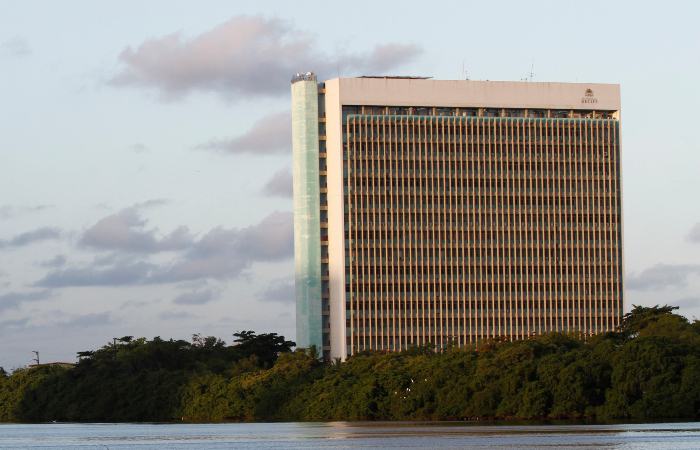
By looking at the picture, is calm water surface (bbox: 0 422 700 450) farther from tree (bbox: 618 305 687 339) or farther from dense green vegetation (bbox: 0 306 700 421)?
tree (bbox: 618 305 687 339)

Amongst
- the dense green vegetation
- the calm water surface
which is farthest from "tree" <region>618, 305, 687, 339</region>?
the calm water surface

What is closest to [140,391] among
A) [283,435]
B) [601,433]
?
[283,435]

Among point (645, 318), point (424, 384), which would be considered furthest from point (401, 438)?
point (645, 318)

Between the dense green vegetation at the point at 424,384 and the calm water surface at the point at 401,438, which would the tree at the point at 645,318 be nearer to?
the dense green vegetation at the point at 424,384

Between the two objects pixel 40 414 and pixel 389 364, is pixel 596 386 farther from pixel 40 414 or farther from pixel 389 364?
pixel 40 414

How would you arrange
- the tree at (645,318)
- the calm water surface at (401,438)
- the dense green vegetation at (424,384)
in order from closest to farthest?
the calm water surface at (401,438)
the dense green vegetation at (424,384)
the tree at (645,318)

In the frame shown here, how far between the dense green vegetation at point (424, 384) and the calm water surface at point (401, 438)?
12.4 m

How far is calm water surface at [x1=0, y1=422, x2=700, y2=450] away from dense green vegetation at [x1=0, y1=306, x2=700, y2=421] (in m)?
12.4

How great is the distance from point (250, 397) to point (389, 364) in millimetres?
25460

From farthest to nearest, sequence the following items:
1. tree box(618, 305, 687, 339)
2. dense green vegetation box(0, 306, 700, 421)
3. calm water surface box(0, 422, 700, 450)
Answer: tree box(618, 305, 687, 339) < dense green vegetation box(0, 306, 700, 421) < calm water surface box(0, 422, 700, 450)

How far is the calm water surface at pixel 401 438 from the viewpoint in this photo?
87.5 meters

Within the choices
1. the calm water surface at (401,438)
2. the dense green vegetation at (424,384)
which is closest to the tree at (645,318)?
the dense green vegetation at (424,384)

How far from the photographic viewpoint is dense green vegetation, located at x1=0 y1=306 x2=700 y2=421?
126750 mm

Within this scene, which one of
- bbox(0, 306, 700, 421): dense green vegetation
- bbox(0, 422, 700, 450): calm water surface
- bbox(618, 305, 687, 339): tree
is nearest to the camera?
bbox(0, 422, 700, 450): calm water surface
